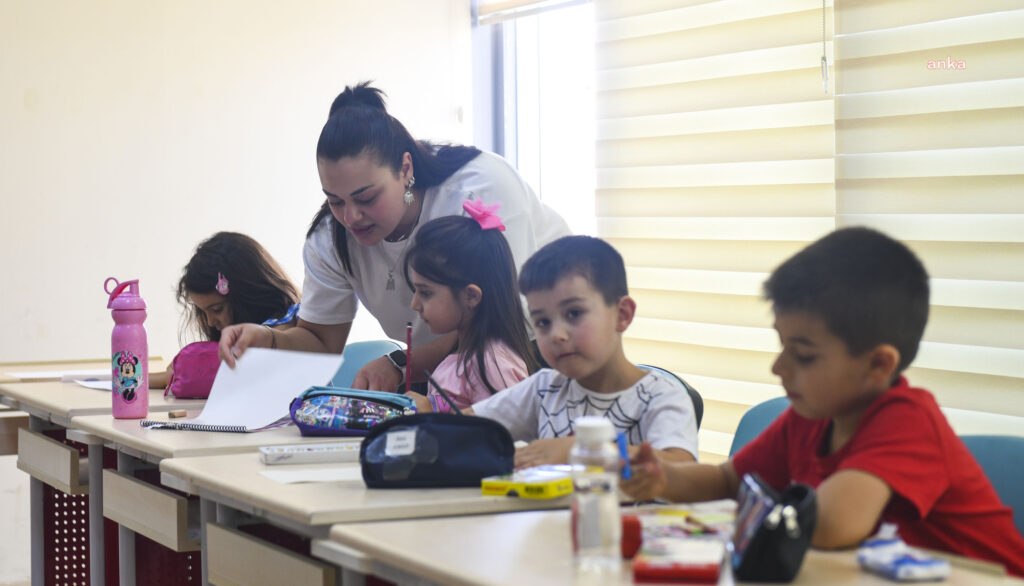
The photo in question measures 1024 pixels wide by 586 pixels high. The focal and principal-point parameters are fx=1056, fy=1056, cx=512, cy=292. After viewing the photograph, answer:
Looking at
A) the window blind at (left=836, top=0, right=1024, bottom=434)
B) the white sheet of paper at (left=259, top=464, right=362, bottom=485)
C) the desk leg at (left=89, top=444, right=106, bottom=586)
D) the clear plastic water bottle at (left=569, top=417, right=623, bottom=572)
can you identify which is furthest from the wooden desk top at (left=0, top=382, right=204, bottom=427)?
the window blind at (left=836, top=0, right=1024, bottom=434)

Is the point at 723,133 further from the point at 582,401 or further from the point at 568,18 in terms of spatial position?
the point at 582,401

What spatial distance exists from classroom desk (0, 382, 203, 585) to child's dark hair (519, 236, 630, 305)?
96 centimetres

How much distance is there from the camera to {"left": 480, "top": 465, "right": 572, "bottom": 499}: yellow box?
1281 millimetres

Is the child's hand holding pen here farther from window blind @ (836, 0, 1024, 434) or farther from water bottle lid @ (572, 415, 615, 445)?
window blind @ (836, 0, 1024, 434)

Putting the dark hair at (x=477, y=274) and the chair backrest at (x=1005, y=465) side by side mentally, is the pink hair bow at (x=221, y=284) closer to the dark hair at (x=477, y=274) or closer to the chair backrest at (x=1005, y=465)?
the dark hair at (x=477, y=274)

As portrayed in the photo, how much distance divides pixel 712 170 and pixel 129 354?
1.70m

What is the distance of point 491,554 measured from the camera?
1023 millimetres

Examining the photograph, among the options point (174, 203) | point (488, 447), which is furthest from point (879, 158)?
point (174, 203)

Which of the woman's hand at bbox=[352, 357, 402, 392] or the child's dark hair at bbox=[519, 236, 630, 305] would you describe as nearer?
the child's dark hair at bbox=[519, 236, 630, 305]

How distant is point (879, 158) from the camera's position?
2557mm

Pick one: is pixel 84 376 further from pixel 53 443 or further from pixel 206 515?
pixel 206 515

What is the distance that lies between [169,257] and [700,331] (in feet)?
6.13

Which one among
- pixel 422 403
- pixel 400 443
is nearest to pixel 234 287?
pixel 422 403

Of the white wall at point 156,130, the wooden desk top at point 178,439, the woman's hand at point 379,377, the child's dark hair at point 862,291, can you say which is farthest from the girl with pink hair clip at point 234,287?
the child's dark hair at point 862,291
